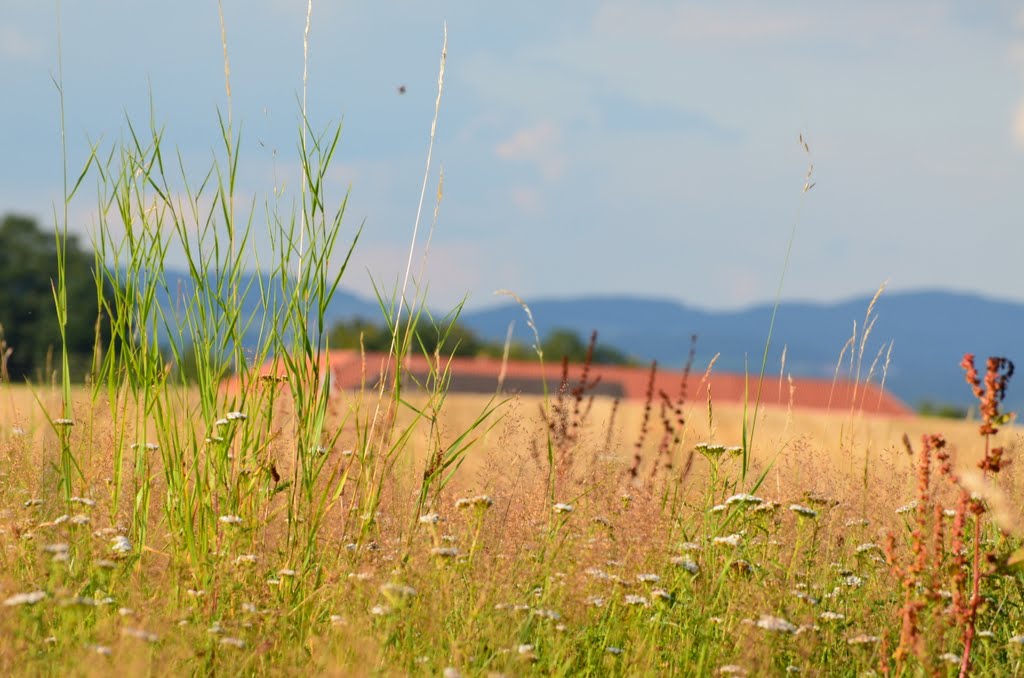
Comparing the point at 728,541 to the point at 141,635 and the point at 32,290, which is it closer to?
the point at 141,635

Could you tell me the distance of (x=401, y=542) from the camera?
342 cm

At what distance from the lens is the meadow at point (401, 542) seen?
296 centimetres

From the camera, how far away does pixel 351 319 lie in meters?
80.4

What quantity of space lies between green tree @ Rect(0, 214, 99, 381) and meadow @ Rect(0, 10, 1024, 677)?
137 ft

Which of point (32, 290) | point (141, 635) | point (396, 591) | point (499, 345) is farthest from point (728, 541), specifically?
point (499, 345)

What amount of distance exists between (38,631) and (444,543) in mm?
1211

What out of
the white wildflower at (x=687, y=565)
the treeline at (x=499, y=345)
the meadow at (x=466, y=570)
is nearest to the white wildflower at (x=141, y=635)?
the meadow at (x=466, y=570)

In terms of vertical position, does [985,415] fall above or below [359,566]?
above

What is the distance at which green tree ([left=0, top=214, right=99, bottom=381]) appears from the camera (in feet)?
160

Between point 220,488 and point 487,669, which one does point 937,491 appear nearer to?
point 487,669

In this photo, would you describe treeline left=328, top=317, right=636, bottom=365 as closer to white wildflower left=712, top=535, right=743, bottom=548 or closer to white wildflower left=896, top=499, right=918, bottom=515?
white wildflower left=896, top=499, right=918, bottom=515

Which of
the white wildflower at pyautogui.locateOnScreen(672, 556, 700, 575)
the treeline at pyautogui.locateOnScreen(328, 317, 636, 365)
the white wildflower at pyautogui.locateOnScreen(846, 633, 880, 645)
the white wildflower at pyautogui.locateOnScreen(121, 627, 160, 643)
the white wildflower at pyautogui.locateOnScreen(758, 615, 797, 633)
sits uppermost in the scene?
the treeline at pyautogui.locateOnScreen(328, 317, 636, 365)

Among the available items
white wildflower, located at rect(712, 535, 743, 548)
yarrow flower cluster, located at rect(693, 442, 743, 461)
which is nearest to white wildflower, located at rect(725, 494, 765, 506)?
white wildflower, located at rect(712, 535, 743, 548)

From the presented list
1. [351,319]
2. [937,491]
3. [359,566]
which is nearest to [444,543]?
[359,566]
